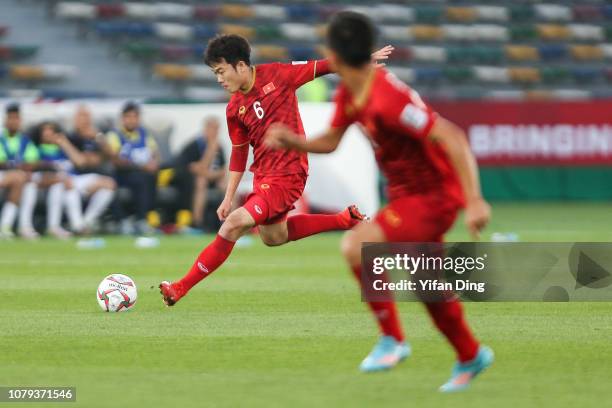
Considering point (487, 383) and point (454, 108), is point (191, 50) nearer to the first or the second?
point (454, 108)

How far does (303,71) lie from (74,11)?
18.5 meters

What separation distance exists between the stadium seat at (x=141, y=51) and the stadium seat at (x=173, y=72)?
0.30 metres

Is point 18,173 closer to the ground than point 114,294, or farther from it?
closer to the ground

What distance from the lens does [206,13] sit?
2809cm

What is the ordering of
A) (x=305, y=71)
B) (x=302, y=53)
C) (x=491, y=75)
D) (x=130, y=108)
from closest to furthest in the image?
(x=305, y=71), (x=130, y=108), (x=302, y=53), (x=491, y=75)

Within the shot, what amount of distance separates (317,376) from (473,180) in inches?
56.3

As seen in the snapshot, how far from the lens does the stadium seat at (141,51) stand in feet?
88.3

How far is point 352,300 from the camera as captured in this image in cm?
1034

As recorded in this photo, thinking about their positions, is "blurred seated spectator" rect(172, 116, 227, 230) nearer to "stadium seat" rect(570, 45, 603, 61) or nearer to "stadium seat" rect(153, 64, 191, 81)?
"stadium seat" rect(153, 64, 191, 81)

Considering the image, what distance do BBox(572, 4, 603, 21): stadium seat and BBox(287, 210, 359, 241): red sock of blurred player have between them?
2169 cm

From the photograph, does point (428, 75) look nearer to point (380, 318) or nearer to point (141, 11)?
point (141, 11)

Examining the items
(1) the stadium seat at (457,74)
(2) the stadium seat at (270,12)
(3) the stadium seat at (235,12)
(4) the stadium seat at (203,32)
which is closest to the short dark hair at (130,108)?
(4) the stadium seat at (203,32)

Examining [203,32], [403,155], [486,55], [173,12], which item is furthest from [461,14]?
[403,155]

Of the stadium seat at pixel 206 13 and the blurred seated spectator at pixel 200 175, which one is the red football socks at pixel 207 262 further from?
the stadium seat at pixel 206 13
